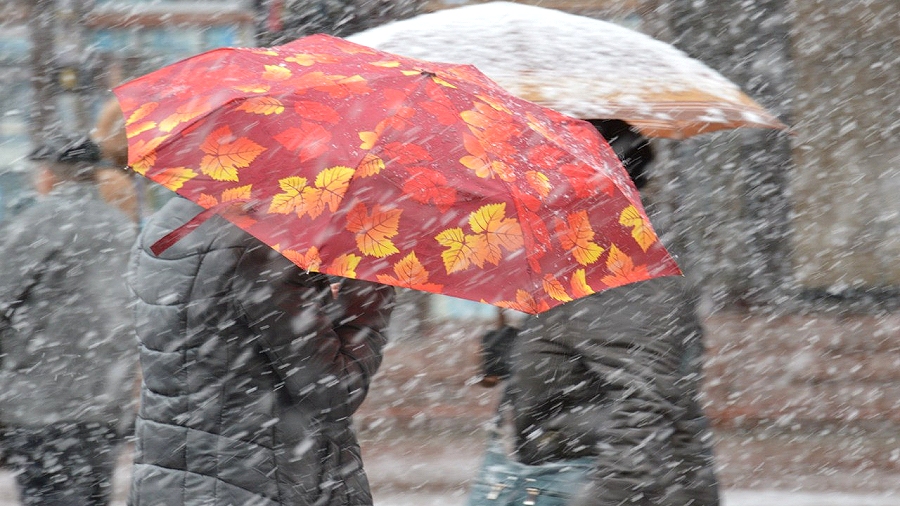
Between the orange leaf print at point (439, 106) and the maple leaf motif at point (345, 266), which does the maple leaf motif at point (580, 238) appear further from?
the maple leaf motif at point (345, 266)

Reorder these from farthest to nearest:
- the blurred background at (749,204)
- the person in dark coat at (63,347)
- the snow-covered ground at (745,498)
Result: the blurred background at (749,204) → the snow-covered ground at (745,498) → the person in dark coat at (63,347)

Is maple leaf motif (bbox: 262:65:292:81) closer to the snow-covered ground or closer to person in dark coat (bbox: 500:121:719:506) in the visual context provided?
person in dark coat (bbox: 500:121:719:506)

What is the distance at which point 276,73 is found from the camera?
2592mm

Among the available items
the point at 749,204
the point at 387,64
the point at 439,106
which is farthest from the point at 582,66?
the point at 749,204

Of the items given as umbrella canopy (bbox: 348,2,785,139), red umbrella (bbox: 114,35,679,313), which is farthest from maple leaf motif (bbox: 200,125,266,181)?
umbrella canopy (bbox: 348,2,785,139)

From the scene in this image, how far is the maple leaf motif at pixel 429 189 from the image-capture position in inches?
91.8

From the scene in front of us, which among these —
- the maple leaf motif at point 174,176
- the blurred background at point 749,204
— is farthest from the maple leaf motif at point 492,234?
the blurred background at point 749,204

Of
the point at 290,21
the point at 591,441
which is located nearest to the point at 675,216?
the point at 290,21

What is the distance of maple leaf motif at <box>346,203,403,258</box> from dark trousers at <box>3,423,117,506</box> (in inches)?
89.0

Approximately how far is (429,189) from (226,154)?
447 mm

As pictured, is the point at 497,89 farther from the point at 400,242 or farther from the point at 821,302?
the point at 821,302

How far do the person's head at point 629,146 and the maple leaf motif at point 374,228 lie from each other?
98 centimetres

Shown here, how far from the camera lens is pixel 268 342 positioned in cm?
266

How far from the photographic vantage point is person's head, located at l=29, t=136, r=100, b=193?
4160mm
